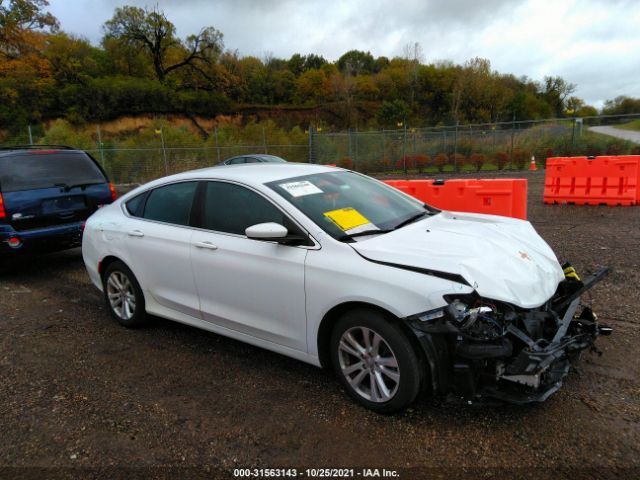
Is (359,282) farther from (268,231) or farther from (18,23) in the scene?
(18,23)

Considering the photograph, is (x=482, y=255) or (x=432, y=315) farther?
(x=482, y=255)

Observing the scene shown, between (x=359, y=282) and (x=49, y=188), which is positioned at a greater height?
(x=49, y=188)

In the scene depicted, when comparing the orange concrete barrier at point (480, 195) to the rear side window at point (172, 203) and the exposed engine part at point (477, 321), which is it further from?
the exposed engine part at point (477, 321)

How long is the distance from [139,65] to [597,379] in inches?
2901

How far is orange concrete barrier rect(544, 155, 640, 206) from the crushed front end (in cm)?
882

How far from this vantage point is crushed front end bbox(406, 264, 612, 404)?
256 cm

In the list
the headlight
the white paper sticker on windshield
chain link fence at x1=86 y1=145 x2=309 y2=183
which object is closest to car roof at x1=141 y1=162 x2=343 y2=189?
the white paper sticker on windshield

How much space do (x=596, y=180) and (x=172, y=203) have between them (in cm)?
961

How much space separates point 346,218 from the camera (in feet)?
11.2

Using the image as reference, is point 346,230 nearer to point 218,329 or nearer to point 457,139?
point 218,329

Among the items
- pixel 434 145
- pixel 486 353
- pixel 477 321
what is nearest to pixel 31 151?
pixel 477 321

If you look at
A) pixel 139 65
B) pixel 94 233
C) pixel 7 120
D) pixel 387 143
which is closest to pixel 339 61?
pixel 139 65

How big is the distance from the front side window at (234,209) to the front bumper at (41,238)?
141 inches

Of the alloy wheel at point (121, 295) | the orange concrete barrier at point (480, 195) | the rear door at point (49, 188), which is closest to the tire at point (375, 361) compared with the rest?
the alloy wheel at point (121, 295)
